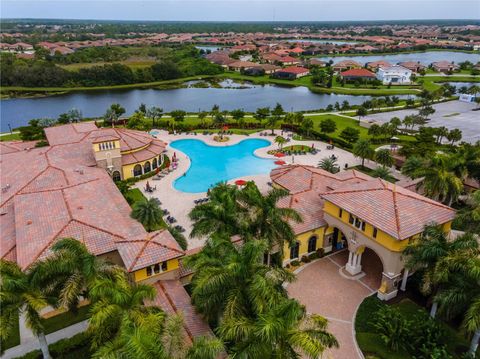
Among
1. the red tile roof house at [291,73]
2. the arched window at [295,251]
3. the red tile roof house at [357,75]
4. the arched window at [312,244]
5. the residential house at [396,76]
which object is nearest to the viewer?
the arched window at [295,251]

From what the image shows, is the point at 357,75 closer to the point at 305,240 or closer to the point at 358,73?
the point at 358,73

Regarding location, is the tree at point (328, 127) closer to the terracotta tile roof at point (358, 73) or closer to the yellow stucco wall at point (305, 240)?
the yellow stucco wall at point (305, 240)

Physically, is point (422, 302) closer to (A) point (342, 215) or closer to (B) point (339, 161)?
(A) point (342, 215)

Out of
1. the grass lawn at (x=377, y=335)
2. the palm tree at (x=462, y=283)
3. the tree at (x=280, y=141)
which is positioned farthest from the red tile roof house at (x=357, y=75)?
the palm tree at (x=462, y=283)

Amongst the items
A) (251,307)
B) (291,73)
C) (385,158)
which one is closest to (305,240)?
(251,307)

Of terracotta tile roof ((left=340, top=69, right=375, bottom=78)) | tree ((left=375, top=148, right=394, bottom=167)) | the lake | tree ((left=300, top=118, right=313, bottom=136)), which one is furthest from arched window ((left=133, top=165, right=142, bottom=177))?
terracotta tile roof ((left=340, top=69, right=375, bottom=78))
